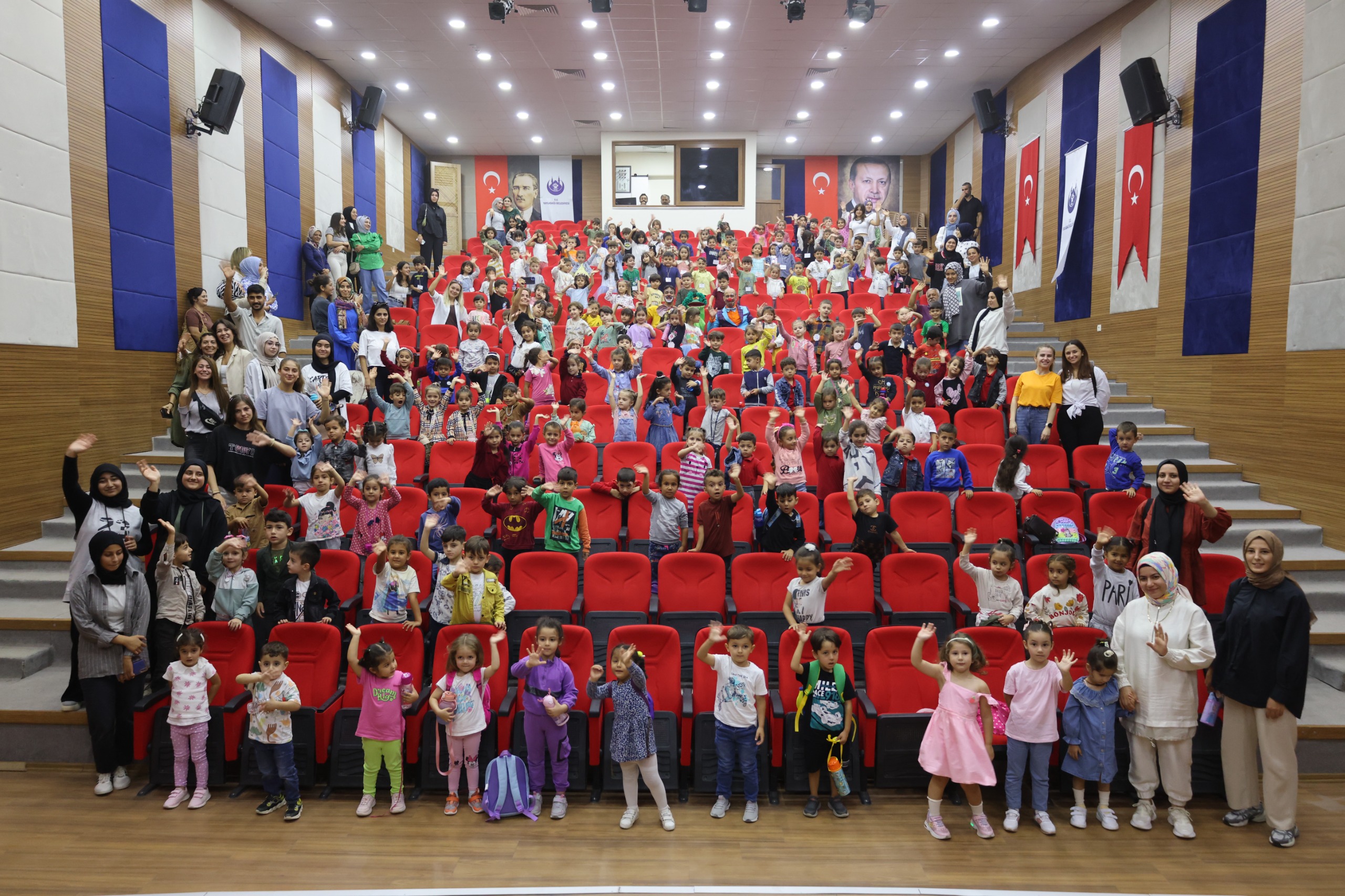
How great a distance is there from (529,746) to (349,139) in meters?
10.8

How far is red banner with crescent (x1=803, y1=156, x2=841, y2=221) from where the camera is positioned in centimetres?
1622

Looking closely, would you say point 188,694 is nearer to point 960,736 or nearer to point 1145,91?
point 960,736

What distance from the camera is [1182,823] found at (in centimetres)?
360

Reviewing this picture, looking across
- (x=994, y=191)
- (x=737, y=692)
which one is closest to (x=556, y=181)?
(x=994, y=191)

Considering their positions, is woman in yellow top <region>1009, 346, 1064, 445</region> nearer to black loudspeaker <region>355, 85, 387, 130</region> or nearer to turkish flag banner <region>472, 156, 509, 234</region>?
black loudspeaker <region>355, 85, 387, 130</region>

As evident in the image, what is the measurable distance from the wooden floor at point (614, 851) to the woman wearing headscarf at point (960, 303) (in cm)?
537

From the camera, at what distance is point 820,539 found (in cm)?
534

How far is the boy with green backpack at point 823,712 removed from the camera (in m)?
3.79

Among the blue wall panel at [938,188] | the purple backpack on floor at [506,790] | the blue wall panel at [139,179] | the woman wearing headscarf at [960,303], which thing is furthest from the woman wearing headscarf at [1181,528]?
the blue wall panel at [938,188]

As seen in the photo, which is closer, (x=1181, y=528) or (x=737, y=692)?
(x=737, y=692)

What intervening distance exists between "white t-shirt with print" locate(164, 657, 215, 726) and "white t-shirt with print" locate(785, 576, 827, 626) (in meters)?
3.10

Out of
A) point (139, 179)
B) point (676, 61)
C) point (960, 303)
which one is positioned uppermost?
point (676, 61)

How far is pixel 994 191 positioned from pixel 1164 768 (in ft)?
34.0

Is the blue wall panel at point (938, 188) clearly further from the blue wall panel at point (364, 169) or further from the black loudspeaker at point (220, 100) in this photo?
the black loudspeaker at point (220, 100)
